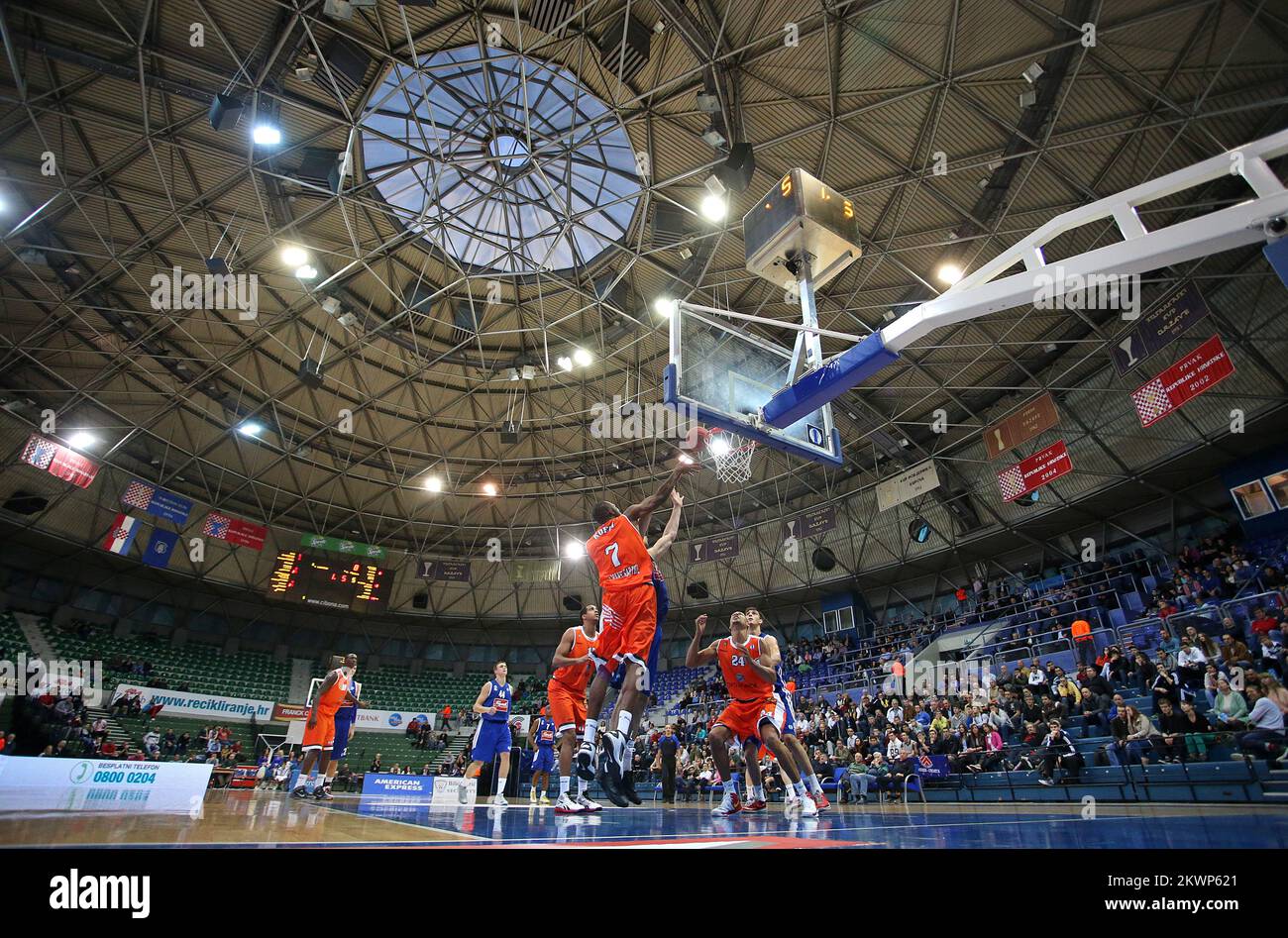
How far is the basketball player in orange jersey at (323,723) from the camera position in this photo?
9242mm

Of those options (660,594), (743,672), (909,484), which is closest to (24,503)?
(743,672)

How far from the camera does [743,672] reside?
7.22 metres

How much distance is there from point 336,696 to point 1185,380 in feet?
60.0

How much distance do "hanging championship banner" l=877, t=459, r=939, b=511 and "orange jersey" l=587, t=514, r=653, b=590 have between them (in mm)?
16958

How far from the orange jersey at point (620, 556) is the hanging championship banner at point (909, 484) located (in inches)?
668

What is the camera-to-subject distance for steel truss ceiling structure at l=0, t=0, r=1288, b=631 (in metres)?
12.2

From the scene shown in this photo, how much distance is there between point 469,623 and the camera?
34.2m

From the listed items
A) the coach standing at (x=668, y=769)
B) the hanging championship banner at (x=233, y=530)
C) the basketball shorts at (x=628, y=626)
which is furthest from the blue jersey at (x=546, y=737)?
the hanging championship banner at (x=233, y=530)

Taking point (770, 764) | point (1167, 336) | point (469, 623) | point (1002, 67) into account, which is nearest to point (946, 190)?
point (1002, 67)

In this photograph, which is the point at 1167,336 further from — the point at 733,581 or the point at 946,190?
the point at 733,581

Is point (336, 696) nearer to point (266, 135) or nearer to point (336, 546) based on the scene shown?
point (266, 135)
